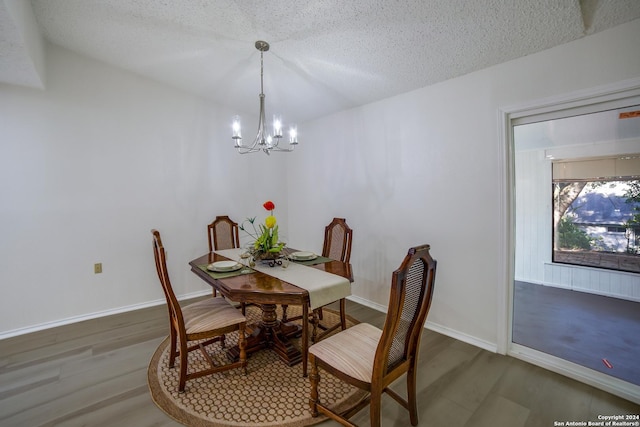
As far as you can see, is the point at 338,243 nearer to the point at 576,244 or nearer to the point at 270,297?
the point at 270,297

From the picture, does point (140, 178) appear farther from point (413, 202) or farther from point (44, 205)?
point (413, 202)

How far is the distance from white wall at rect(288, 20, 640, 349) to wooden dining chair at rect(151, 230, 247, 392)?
71.5 inches

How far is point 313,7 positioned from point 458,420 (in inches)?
112

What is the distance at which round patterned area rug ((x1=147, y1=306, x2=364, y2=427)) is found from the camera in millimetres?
1726

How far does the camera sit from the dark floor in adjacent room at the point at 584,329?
2.18m

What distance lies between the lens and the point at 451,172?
271cm

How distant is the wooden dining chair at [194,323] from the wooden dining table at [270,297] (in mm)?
207

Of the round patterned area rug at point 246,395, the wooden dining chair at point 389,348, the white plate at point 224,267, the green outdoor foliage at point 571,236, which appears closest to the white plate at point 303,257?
the white plate at point 224,267

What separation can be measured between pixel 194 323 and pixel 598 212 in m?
3.13

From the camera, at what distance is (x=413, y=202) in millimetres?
3033

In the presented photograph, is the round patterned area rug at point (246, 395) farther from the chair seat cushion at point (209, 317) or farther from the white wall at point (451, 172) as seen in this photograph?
the white wall at point (451, 172)

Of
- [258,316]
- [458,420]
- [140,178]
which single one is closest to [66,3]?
[140,178]

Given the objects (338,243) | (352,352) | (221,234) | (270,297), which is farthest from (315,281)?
(221,234)

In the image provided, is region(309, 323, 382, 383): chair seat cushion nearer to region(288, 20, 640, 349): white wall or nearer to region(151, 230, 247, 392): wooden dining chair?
region(151, 230, 247, 392): wooden dining chair
